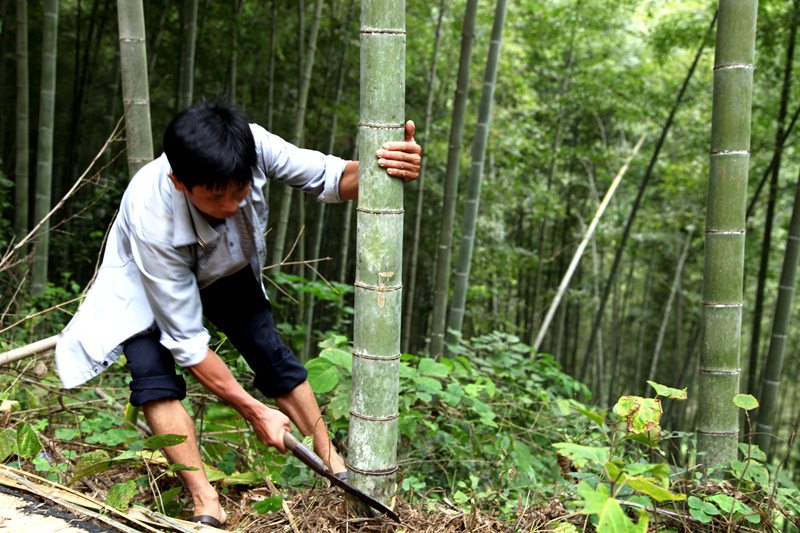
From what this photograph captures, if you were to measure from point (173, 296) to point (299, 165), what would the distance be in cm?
51

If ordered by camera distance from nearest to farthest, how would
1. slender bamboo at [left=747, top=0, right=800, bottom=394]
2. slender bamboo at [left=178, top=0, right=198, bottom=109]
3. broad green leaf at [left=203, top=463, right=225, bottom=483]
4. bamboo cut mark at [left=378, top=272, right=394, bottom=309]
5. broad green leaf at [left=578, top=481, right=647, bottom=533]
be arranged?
1. broad green leaf at [left=578, top=481, right=647, bottom=533]
2. bamboo cut mark at [left=378, top=272, right=394, bottom=309]
3. broad green leaf at [left=203, top=463, right=225, bottom=483]
4. slender bamboo at [left=178, top=0, right=198, bottom=109]
5. slender bamboo at [left=747, top=0, right=800, bottom=394]

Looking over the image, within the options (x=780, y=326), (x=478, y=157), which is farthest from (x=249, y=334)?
(x=780, y=326)

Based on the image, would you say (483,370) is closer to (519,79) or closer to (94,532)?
(94,532)

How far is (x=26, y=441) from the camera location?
2154mm

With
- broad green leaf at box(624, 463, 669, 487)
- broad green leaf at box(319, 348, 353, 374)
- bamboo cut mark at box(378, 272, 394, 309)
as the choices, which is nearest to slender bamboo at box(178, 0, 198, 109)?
broad green leaf at box(319, 348, 353, 374)

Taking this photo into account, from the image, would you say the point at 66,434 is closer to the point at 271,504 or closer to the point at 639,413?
the point at 271,504

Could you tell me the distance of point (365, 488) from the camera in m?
1.92

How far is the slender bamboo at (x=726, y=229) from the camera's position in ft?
7.16

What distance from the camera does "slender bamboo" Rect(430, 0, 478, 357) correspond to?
471 cm

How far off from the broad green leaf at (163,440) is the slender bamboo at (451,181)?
2838 millimetres

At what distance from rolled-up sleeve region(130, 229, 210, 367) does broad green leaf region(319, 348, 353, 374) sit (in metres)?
0.61

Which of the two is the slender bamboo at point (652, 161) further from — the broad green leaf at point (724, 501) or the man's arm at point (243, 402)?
the man's arm at point (243, 402)

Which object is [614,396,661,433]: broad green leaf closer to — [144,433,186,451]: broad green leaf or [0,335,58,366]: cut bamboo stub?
[144,433,186,451]: broad green leaf

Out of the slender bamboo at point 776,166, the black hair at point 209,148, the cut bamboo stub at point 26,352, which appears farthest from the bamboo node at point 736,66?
the slender bamboo at point 776,166
